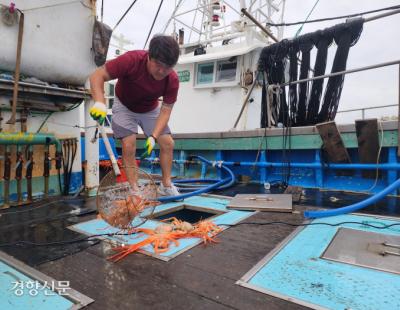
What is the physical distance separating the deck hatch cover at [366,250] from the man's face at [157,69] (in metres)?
1.91

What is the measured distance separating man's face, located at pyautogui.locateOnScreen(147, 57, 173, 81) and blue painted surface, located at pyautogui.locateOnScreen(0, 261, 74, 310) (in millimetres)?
1821

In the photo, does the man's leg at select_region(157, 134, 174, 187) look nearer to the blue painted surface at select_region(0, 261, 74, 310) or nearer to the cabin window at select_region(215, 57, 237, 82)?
the blue painted surface at select_region(0, 261, 74, 310)

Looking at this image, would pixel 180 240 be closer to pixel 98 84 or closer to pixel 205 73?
pixel 98 84

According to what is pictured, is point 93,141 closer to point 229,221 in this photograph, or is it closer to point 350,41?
point 229,221

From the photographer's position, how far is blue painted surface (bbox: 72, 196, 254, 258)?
1.98 meters

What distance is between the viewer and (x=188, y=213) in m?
3.32

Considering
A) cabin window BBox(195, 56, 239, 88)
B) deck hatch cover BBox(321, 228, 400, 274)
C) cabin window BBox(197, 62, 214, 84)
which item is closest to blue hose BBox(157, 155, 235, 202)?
deck hatch cover BBox(321, 228, 400, 274)

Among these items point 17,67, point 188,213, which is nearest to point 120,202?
point 188,213

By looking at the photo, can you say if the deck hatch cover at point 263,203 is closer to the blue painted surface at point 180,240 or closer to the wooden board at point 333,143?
the blue painted surface at point 180,240

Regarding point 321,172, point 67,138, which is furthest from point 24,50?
point 321,172

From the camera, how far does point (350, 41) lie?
4.34 metres

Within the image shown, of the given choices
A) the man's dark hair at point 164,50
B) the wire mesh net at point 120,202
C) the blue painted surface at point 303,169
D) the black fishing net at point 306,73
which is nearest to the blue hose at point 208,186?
the blue painted surface at point 303,169

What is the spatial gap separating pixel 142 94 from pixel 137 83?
156 millimetres

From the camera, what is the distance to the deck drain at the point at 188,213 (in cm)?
300
